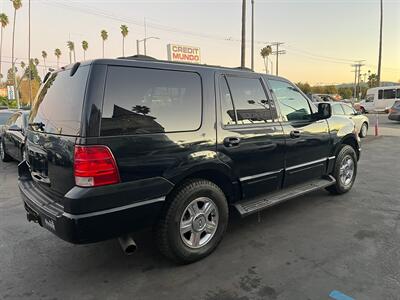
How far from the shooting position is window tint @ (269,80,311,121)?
14.5ft

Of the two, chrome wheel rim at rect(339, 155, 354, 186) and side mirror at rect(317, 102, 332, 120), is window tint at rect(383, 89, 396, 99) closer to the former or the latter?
chrome wheel rim at rect(339, 155, 354, 186)

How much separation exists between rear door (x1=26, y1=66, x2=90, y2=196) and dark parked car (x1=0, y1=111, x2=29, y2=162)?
13.3ft

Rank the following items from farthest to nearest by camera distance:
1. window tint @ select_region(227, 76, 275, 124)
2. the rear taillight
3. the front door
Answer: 1. the front door
2. window tint @ select_region(227, 76, 275, 124)
3. the rear taillight

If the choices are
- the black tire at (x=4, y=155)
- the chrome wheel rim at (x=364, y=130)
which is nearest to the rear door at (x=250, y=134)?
the black tire at (x=4, y=155)

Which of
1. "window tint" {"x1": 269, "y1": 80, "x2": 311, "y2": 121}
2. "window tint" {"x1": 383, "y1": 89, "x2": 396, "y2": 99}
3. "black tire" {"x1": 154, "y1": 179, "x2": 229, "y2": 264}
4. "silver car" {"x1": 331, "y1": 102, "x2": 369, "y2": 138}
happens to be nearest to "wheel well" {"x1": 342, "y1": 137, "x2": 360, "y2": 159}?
"window tint" {"x1": 269, "y1": 80, "x2": 311, "y2": 121}

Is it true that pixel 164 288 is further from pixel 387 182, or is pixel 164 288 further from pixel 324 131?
pixel 387 182

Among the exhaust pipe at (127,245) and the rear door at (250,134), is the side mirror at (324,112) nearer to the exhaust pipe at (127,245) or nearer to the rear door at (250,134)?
the rear door at (250,134)

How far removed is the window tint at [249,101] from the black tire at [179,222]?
2.97 feet

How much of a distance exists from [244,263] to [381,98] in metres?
33.2

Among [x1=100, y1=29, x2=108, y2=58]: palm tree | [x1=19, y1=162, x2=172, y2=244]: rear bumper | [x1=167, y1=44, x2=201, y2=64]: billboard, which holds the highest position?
[x1=100, y1=29, x2=108, y2=58]: palm tree

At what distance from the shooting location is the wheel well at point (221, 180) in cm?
341

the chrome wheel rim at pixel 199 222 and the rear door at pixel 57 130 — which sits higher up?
the rear door at pixel 57 130

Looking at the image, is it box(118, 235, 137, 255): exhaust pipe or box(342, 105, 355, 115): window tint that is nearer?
box(118, 235, 137, 255): exhaust pipe

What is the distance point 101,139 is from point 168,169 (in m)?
0.68
